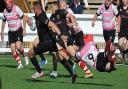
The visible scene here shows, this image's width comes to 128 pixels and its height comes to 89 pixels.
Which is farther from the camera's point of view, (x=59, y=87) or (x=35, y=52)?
(x=35, y=52)

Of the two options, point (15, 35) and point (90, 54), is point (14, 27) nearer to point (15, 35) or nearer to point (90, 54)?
point (15, 35)

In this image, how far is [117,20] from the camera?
22.0m

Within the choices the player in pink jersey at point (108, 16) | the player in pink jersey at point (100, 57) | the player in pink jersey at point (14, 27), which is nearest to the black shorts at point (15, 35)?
the player in pink jersey at point (14, 27)

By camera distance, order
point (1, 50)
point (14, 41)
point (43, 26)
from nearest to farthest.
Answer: point (43, 26) < point (14, 41) < point (1, 50)

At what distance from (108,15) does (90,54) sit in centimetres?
653

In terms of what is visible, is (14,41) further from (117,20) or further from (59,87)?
(59,87)

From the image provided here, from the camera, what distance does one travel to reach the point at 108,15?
867 inches

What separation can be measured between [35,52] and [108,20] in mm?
6687

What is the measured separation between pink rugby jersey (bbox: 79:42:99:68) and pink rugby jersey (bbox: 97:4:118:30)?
6044 millimetres

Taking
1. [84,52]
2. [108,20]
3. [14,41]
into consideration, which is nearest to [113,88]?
[84,52]

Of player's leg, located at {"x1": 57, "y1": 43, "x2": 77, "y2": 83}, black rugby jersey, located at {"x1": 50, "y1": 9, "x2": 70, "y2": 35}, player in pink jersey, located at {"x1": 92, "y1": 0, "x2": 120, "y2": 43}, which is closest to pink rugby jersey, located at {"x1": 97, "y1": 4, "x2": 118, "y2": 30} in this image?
player in pink jersey, located at {"x1": 92, "y1": 0, "x2": 120, "y2": 43}

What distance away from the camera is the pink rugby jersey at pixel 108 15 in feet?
71.7

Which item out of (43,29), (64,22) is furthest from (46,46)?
(64,22)

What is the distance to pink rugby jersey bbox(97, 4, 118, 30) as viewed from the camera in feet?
71.7
